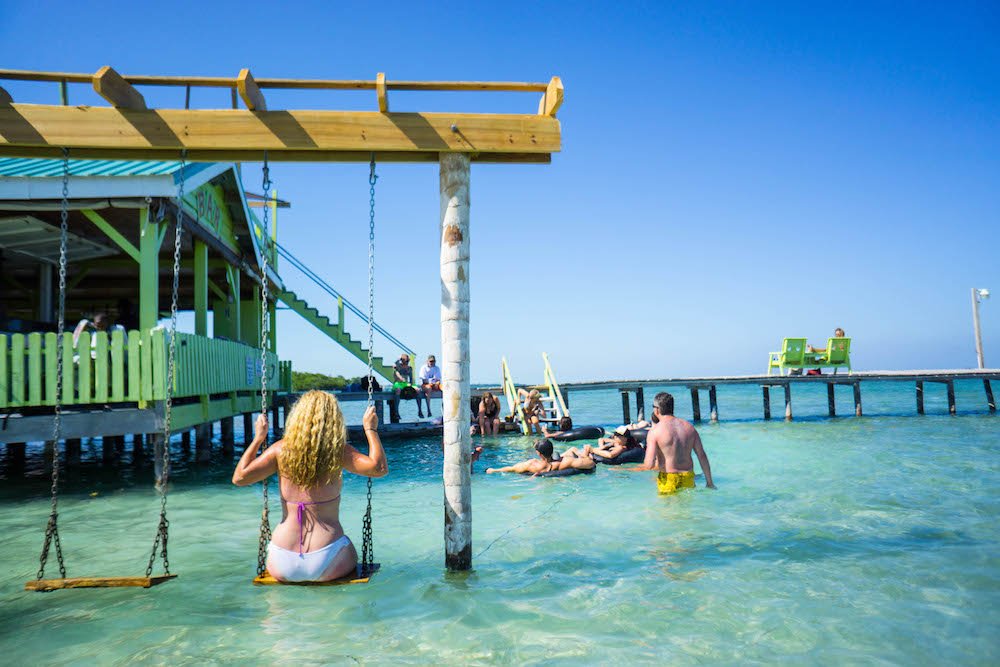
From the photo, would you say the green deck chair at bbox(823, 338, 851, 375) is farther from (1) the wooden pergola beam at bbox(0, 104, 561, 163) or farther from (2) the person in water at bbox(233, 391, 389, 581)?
(2) the person in water at bbox(233, 391, 389, 581)

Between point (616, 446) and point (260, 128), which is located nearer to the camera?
point (260, 128)

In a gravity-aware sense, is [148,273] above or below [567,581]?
above

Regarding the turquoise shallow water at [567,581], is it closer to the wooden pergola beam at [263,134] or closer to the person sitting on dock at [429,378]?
the wooden pergola beam at [263,134]

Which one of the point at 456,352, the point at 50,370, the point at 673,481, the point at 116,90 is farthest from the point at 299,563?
the point at 50,370

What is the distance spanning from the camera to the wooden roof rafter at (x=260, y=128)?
513cm

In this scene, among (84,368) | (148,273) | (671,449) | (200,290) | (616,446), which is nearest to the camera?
(671,449)

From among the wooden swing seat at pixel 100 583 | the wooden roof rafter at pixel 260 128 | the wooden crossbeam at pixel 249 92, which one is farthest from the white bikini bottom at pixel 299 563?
the wooden crossbeam at pixel 249 92

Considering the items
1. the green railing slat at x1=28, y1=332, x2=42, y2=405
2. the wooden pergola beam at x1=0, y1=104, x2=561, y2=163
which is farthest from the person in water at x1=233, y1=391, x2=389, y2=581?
the green railing slat at x1=28, y1=332, x2=42, y2=405

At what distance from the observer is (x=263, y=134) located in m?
5.22

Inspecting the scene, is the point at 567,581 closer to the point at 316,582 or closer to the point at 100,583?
the point at 316,582

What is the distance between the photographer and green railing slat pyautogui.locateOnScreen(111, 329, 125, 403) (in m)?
9.99

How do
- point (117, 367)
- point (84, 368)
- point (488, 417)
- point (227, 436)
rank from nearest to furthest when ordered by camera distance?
point (84, 368), point (117, 367), point (227, 436), point (488, 417)

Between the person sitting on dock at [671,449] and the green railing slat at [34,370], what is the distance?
8.54 meters

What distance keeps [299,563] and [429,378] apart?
1677cm
